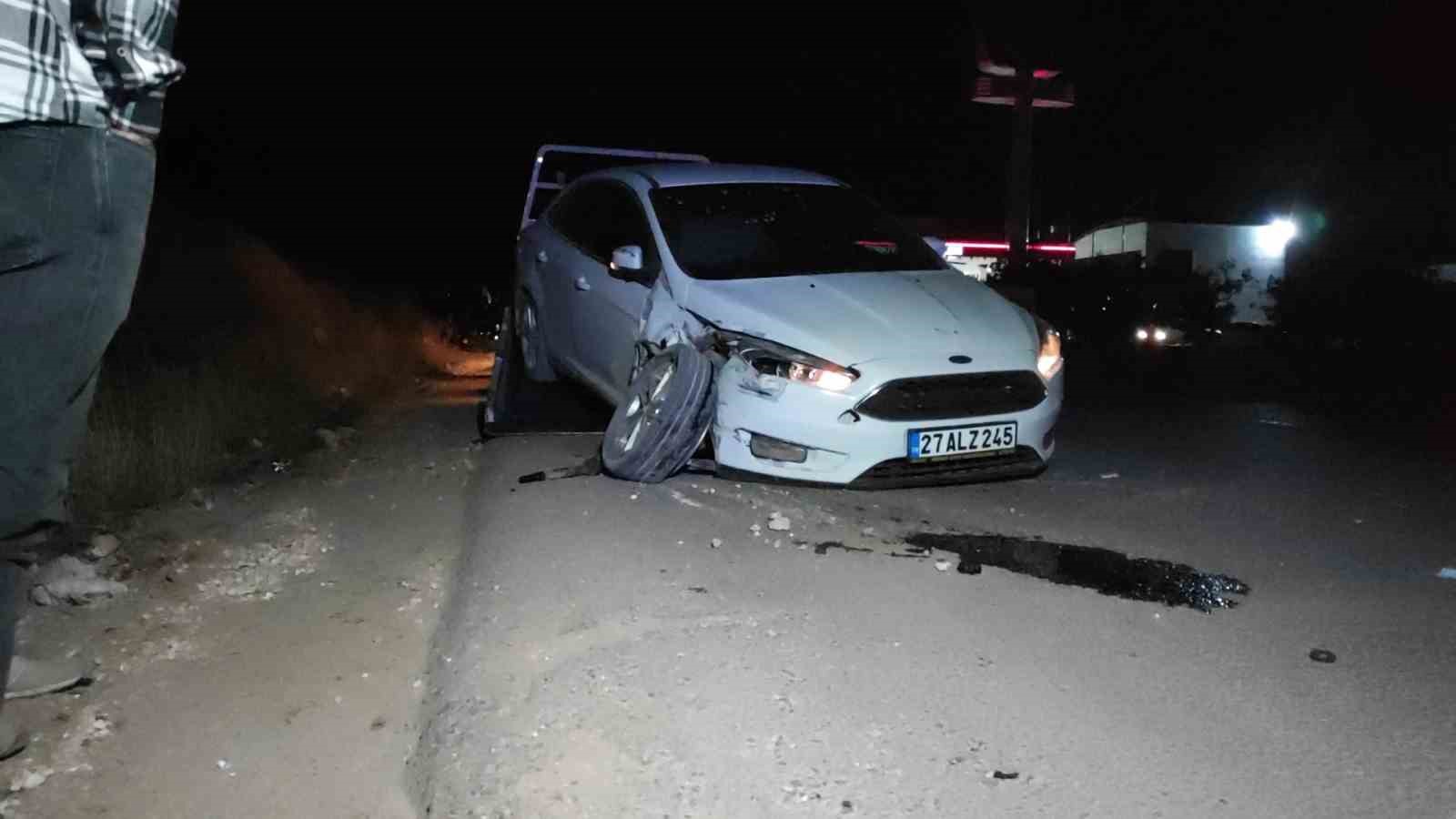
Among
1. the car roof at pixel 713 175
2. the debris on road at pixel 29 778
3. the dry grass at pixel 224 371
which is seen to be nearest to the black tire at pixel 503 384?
the dry grass at pixel 224 371

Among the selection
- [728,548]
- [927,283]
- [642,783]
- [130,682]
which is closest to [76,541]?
[130,682]

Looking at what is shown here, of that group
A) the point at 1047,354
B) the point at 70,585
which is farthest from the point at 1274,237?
the point at 70,585

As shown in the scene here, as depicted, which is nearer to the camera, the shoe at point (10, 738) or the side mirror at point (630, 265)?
the shoe at point (10, 738)

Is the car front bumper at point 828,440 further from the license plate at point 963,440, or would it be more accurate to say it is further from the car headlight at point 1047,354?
the car headlight at point 1047,354

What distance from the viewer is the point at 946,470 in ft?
19.0

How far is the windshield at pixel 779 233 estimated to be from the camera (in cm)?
675

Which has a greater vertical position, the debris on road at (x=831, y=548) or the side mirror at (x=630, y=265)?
the side mirror at (x=630, y=265)

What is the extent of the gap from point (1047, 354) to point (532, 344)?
3655 mm

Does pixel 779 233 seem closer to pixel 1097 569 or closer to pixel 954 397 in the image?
pixel 954 397

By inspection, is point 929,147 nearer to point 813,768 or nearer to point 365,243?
point 365,243

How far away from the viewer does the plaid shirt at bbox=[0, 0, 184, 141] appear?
2477 millimetres

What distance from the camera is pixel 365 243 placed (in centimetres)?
2348

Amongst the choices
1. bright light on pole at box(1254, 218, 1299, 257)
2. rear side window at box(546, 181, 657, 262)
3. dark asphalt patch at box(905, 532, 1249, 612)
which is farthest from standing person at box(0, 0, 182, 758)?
bright light on pole at box(1254, 218, 1299, 257)

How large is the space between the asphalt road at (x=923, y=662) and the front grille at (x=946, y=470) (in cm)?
17
